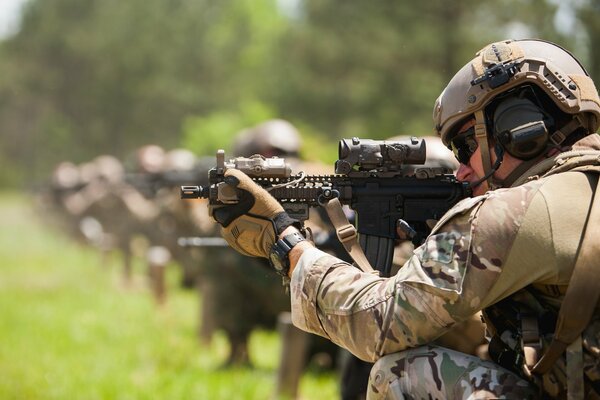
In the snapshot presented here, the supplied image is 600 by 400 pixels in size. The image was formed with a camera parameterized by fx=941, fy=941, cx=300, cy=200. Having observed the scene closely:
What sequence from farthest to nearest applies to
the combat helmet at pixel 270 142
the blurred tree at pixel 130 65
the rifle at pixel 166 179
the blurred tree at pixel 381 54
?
the blurred tree at pixel 130 65, the blurred tree at pixel 381 54, the rifle at pixel 166 179, the combat helmet at pixel 270 142

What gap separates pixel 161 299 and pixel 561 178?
9.69 meters

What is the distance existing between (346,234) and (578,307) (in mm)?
968

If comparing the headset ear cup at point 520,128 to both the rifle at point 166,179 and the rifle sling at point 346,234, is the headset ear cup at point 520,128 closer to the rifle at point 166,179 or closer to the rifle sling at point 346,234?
the rifle sling at point 346,234

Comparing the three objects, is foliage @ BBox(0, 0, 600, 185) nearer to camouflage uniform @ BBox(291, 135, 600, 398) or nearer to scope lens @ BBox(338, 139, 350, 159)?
scope lens @ BBox(338, 139, 350, 159)

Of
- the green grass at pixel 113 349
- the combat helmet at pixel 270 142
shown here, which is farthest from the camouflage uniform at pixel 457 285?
the combat helmet at pixel 270 142

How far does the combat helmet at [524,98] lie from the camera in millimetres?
3129

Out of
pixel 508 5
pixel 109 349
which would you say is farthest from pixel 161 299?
pixel 508 5

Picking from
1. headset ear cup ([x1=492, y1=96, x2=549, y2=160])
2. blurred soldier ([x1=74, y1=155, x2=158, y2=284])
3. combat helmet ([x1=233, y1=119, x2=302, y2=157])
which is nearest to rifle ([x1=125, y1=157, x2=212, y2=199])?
blurred soldier ([x1=74, y1=155, x2=158, y2=284])

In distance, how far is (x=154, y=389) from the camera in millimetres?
7156

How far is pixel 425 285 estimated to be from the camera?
116 inches

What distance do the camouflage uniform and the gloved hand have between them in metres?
0.27

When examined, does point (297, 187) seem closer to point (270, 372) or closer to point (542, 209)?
point (542, 209)

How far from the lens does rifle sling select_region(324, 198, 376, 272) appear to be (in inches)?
138

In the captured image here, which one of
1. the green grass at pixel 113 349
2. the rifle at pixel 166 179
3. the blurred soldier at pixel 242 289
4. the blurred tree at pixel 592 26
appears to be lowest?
the green grass at pixel 113 349
